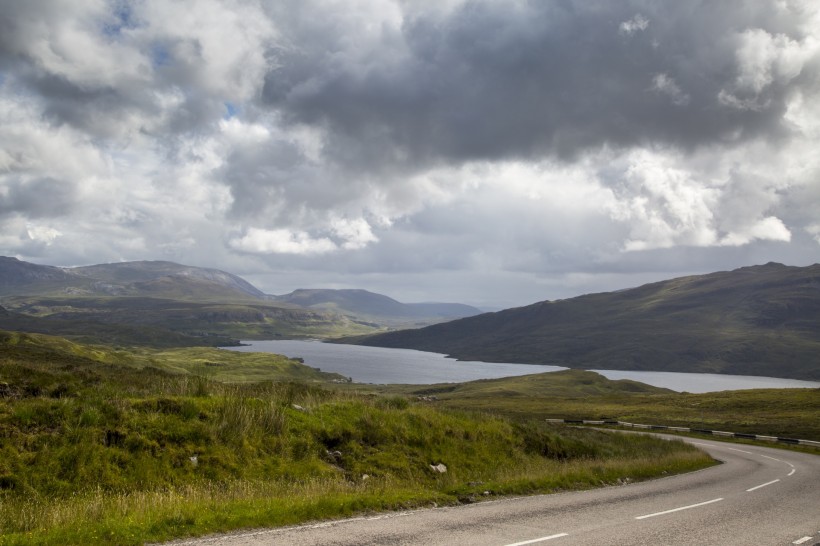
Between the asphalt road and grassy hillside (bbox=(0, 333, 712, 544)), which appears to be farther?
grassy hillside (bbox=(0, 333, 712, 544))

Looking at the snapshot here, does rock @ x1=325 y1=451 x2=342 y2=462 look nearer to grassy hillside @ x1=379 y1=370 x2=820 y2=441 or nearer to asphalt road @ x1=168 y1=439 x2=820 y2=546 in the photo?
asphalt road @ x1=168 y1=439 x2=820 y2=546

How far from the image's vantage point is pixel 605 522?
50.5 feet

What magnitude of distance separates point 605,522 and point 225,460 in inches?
492

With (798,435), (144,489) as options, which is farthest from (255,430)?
(798,435)

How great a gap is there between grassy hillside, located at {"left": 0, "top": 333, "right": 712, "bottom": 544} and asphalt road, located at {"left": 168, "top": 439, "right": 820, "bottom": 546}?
1.31 meters

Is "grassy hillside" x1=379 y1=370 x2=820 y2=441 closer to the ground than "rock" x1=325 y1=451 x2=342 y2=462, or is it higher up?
closer to the ground

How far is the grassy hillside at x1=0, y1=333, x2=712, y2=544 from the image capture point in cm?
1277

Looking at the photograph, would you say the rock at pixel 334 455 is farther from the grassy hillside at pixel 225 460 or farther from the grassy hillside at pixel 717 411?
the grassy hillside at pixel 717 411

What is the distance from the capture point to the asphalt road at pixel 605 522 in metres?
12.4

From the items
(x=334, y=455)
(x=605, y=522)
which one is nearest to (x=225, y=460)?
(x=334, y=455)

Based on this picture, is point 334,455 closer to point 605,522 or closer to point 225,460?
point 225,460

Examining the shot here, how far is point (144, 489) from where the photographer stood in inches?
606

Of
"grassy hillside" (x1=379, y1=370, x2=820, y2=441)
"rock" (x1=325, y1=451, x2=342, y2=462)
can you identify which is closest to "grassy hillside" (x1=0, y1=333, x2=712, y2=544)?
"rock" (x1=325, y1=451, x2=342, y2=462)

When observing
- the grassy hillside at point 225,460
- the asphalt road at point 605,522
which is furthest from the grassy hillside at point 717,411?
the asphalt road at point 605,522
